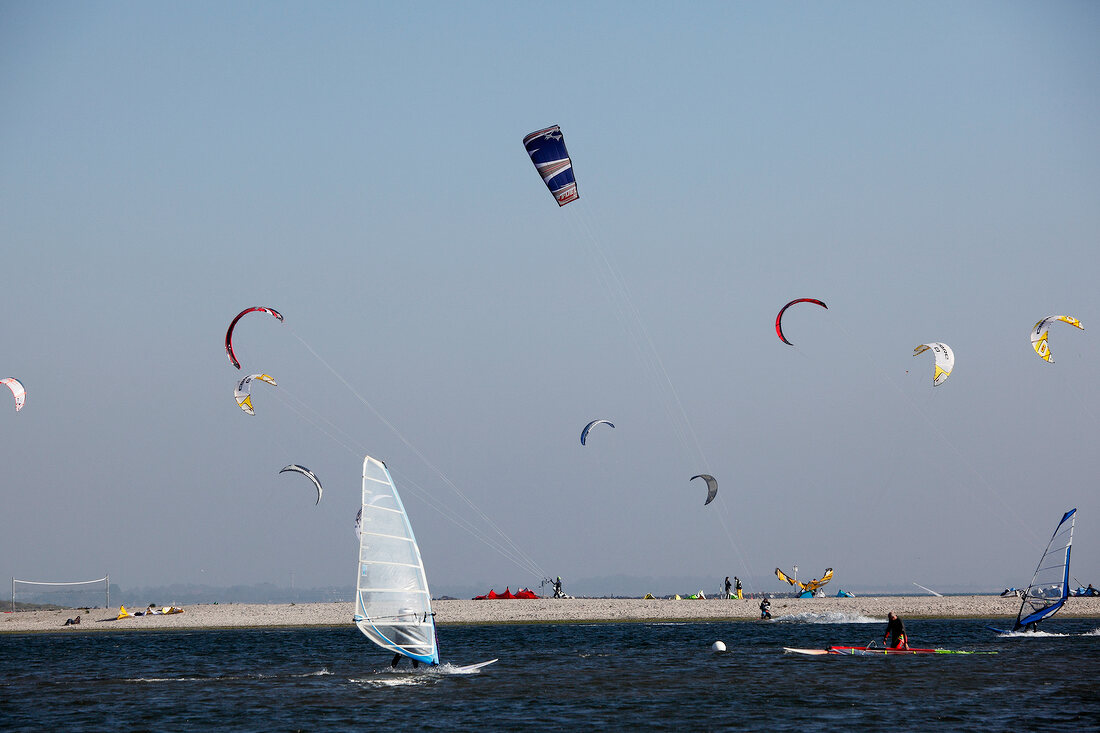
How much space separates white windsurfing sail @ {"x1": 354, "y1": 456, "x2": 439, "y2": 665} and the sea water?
1.13m

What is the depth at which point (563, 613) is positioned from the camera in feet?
147

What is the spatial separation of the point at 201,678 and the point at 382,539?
22.2ft

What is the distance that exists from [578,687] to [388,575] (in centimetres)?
435

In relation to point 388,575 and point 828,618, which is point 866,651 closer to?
point 388,575

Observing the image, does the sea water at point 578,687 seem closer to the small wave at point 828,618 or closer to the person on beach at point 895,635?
the person on beach at point 895,635

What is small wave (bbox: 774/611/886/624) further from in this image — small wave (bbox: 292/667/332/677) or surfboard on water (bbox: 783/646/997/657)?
small wave (bbox: 292/667/332/677)

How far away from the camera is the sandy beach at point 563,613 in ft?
141

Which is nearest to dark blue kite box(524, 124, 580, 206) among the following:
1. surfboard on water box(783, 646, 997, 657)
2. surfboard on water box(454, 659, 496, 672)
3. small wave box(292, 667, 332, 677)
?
surfboard on water box(454, 659, 496, 672)

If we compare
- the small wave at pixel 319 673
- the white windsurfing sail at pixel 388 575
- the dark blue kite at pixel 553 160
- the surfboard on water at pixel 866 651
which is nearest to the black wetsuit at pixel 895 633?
the surfboard on water at pixel 866 651

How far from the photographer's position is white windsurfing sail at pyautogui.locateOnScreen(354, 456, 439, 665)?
1997 centimetres

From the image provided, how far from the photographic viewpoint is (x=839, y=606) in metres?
44.8

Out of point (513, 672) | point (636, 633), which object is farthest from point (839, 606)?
point (513, 672)

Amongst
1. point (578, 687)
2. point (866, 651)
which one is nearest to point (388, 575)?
point (578, 687)

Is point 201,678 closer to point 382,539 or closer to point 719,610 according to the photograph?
point 382,539
